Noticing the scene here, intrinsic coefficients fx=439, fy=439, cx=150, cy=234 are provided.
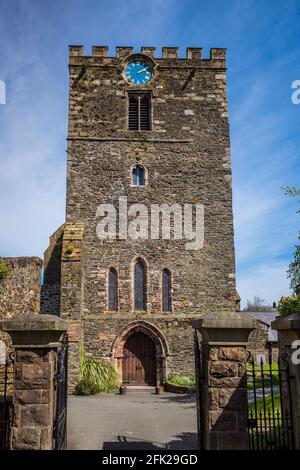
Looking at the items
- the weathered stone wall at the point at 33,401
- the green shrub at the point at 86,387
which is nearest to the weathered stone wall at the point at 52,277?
the green shrub at the point at 86,387

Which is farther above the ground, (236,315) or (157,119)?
(157,119)

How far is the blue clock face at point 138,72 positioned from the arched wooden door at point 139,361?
12.1 m

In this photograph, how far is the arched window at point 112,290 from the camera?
19158 mm

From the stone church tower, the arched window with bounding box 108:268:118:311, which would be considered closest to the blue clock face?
the stone church tower

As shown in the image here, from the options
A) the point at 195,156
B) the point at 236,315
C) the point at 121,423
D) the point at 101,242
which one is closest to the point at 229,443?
the point at 236,315

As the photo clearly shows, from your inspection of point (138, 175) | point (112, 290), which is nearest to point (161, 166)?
point (138, 175)

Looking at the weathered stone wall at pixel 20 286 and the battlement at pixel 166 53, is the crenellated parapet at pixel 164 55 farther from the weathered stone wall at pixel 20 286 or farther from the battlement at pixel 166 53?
the weathered stone wall at pixel 20 286

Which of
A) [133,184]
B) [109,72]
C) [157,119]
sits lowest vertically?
[133,184]

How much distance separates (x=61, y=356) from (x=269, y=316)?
3668cm

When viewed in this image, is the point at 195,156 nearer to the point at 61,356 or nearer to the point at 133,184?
the point at 133,184

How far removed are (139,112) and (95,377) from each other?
12.3 metres

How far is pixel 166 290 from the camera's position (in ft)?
64.0

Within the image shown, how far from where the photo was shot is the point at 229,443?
17.8 feet

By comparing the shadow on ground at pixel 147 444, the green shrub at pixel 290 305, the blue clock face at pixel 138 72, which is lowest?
the shadow on ground at pixel 147 444
